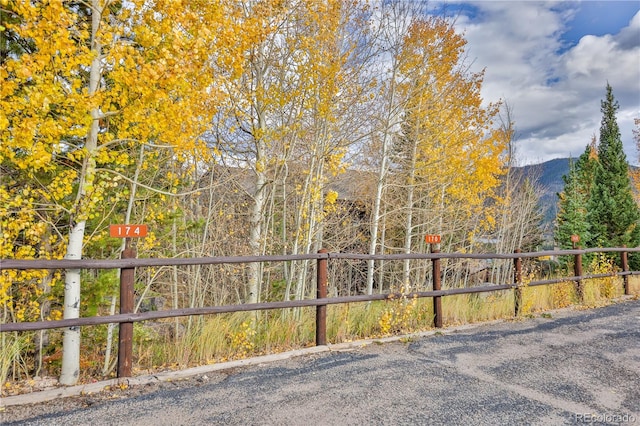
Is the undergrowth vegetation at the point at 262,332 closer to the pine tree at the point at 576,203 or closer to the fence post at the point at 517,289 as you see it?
the fence post at the point at 517,289

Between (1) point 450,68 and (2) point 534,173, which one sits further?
(2) point 534,173

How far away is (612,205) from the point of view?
76.4 feet

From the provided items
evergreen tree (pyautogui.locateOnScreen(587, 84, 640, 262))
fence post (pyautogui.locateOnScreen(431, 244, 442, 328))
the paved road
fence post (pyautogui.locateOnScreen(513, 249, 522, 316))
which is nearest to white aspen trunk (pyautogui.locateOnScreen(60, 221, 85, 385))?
the paved road

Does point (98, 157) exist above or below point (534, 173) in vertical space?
below

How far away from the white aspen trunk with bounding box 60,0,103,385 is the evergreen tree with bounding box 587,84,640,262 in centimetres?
2640

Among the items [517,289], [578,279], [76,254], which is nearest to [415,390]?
[76,254]

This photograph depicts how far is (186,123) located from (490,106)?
9.75 m

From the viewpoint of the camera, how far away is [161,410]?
3.16 meters

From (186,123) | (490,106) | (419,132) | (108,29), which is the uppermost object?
(490,106)

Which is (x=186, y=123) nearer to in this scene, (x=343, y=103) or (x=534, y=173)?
(x=343, y=103)

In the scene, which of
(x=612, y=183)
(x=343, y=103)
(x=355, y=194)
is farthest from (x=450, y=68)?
(x=612, y=183)

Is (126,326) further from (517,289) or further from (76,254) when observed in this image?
(517,289)

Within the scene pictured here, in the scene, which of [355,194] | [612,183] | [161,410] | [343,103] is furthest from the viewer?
[612,183]

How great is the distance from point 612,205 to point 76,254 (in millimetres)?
27698
